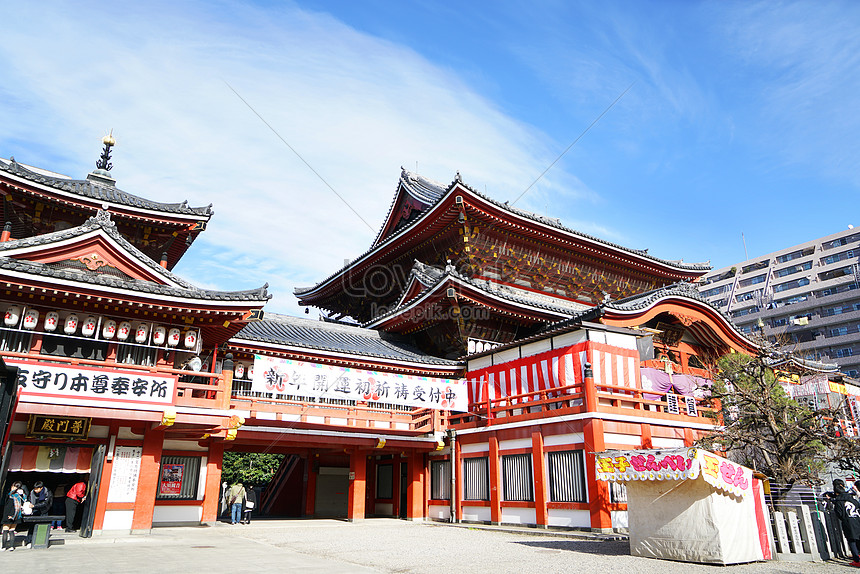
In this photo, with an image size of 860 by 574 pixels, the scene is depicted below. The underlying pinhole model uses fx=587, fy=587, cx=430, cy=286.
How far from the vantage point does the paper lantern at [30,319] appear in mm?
16766

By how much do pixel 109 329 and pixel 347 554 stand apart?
401 inches

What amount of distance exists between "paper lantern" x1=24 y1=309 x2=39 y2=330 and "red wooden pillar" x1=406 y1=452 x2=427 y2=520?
14067 millimetres

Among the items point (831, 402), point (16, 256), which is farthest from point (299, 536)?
point (831, 402)

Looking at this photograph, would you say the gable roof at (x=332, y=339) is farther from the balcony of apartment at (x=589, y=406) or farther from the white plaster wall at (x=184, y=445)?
the white plaster wall at (x=184, y=445)

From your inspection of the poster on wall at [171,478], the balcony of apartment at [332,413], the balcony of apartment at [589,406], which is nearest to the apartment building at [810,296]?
the balcony of apartment at [589,406]

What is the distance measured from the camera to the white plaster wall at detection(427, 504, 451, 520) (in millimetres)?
22578

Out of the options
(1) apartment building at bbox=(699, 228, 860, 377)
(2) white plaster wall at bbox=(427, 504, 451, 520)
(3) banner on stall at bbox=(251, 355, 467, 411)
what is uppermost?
(1) apartment building at bbox=(699, 228, 860, 377)

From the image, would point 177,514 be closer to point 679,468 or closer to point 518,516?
point 518,516

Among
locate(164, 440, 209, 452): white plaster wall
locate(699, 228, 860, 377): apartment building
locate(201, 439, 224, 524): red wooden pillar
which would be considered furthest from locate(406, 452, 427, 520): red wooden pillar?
locate(699, 228, 860, 377): apartment building

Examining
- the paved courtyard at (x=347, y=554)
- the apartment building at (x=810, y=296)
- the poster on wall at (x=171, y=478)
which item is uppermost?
the apartment building at (x=810, y=296)

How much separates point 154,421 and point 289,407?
16.2 feet

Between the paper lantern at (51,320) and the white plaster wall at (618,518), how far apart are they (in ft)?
55.7

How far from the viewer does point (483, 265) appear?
28328 mm

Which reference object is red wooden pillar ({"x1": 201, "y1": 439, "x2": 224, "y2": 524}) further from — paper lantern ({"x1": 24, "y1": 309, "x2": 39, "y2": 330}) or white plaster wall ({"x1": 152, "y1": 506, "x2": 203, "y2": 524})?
paper lantern ({"x1": 24, "y1": 309, "x2": 39, "y2": 330})
